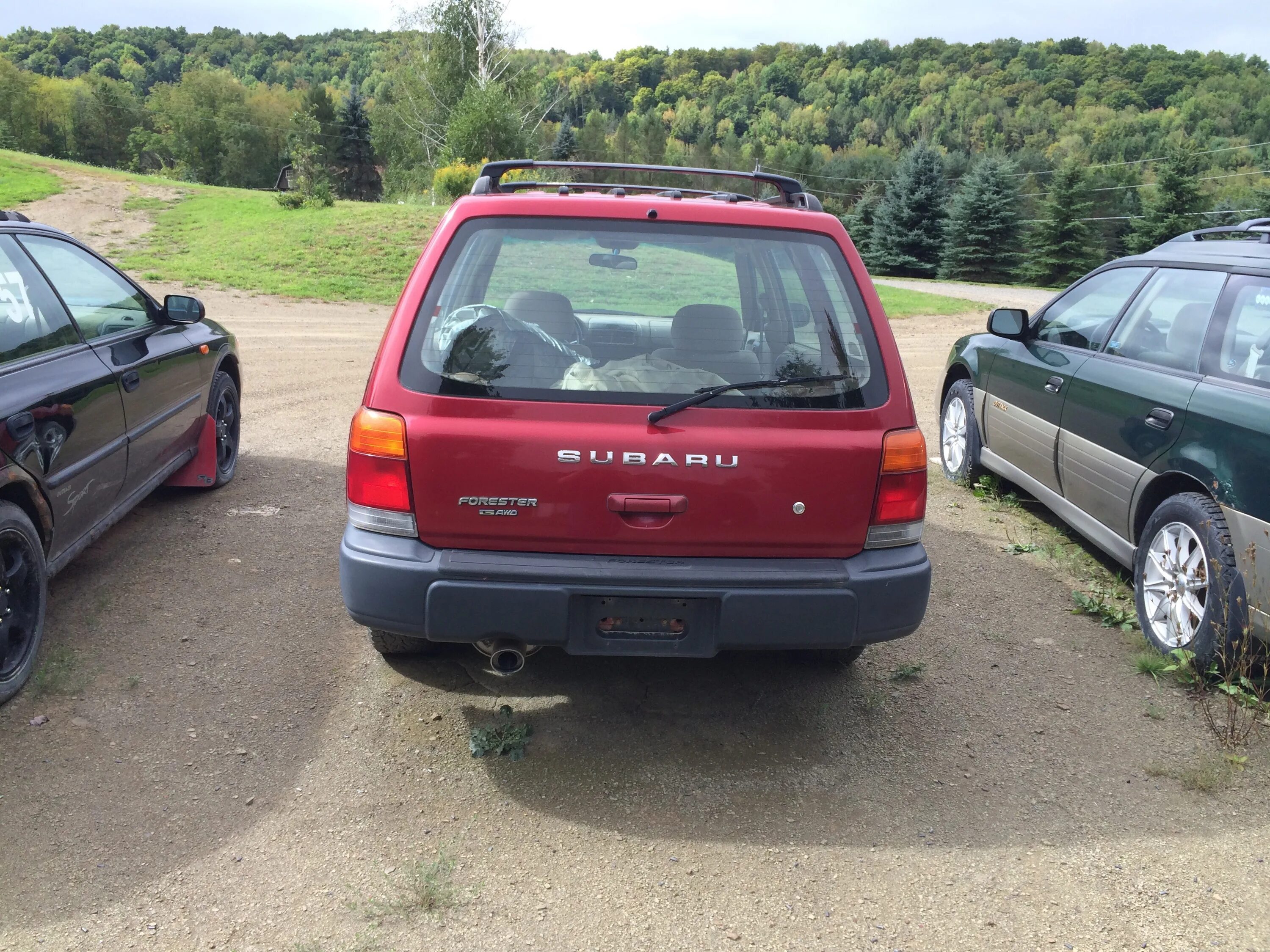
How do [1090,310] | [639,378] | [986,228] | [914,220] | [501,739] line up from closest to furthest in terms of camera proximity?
[639,378], [501,739], [1090,310], [986,228], [914,220]

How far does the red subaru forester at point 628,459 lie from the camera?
2.90m

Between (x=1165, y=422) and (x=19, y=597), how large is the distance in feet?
15.2

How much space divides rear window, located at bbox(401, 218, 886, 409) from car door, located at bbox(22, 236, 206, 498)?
2.30 metres

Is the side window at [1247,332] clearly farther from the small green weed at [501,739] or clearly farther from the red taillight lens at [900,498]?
the small green weed at [501,739]

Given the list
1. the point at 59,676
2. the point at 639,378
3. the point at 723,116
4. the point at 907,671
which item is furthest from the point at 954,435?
the point at 723,116

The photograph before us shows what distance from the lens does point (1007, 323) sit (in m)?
5.81

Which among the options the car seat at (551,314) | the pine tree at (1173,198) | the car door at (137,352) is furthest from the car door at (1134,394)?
the pine tree at (1173,198)

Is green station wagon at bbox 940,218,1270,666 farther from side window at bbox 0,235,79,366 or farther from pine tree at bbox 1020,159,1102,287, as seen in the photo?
pine tree at bbox 1020,159,1102,287

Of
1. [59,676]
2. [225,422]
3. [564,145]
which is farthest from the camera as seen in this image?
[564,145]

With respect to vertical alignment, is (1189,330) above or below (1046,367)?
above

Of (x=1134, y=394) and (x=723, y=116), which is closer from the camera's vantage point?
(x=1134, y=394)

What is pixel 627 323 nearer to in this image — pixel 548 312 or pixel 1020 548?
pixel 548 312

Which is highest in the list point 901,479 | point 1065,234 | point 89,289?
point 89,289

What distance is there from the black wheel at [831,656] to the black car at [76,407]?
2892 millimetres
